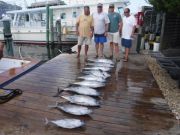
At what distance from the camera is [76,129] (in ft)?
10.5

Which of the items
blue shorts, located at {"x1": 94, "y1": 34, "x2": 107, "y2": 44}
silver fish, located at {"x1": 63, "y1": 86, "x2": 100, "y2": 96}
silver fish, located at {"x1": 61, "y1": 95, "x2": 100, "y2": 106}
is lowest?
silver fish, located at {"x1": 61, "y1": 95, "x2": 100, "y2": 106}

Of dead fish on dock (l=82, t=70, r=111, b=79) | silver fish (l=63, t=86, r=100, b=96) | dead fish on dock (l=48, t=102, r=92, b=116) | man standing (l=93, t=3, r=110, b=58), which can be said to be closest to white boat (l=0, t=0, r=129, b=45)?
man standing (l=93, t=3, r=110, b=58)

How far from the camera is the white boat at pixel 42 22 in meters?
17.4

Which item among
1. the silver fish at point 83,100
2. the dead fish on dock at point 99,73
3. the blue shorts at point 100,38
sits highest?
the blue shorts at point 100,38

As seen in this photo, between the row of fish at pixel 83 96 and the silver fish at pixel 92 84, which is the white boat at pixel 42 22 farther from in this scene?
the silver fish at pixel 92 84

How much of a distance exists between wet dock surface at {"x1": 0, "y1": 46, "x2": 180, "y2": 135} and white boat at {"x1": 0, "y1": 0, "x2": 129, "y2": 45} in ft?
39.5

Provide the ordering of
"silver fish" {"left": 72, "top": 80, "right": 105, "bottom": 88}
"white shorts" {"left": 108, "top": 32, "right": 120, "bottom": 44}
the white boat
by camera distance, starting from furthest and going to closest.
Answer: the white boat
"white shorts" {"left": 108, "top": 32, "right": 120, "bottom": 44}
"silver fish" {"left": 72, "top": 80, "right": 105, "bottom": 88}

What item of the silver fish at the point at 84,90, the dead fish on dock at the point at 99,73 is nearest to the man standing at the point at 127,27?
the dead fish on dock at the point at 99,73

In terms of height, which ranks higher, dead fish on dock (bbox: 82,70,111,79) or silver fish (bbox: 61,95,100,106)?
dead fish on dock (bbox: 82,70,111,79)

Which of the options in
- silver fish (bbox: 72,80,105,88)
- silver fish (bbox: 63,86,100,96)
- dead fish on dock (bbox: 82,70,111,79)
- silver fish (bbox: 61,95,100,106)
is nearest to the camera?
silver fish (bbox: 61,95,100,106)

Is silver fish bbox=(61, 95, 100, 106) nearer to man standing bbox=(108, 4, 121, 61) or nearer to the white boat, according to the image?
man standing bbox=(108, 4, 121, 61)

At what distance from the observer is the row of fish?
10.7ft

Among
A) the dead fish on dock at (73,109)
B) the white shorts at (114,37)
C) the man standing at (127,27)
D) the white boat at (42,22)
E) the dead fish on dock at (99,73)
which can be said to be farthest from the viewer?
the white boat at (42,22)

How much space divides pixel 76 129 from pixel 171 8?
11.5 feet
